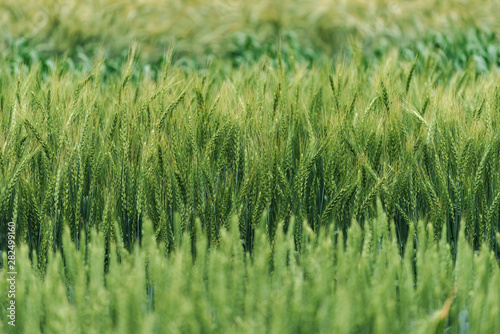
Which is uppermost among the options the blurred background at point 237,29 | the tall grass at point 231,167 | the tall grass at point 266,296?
the blurred background at point 237,29

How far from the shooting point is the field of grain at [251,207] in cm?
105

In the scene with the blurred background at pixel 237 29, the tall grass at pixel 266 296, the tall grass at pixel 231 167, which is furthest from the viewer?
the blurred background at pixel 237 29

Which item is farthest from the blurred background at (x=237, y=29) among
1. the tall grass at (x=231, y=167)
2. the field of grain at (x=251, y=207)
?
the tall grass at (x=231, y=167)

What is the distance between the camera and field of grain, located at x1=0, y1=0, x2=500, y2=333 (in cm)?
105

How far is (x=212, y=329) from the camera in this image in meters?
1.00

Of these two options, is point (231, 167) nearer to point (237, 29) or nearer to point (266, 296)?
point (266, 296)

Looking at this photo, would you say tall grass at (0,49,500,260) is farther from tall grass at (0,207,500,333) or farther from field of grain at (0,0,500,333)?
tall grass at (0,207,500,333)

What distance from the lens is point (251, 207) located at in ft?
5.29

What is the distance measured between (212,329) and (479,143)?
3.24ft

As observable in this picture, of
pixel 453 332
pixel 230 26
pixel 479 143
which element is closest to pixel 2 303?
pixel 453 332

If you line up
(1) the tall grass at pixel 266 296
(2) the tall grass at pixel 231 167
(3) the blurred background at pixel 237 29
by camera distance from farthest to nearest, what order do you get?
(3) the blurred background at pixel 237 29 → (2) the tall grass at pixel 231 167 → (1) the tall grass at pixel 266 296

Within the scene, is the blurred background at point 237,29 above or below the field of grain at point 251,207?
above

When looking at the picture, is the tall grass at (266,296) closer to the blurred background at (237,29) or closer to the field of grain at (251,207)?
the field of grain at (251,207)

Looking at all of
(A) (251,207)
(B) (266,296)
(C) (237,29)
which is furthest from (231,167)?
(C) (237,29)
